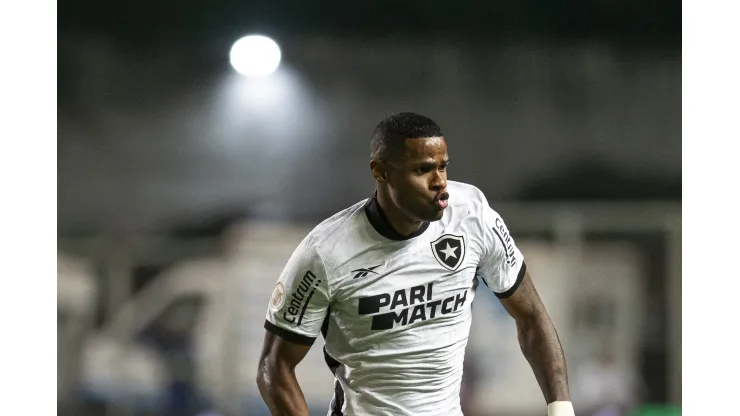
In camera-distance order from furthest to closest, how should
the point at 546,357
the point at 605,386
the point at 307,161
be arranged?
the point at 307,161 < the point at 605,386 < the point at 546,357

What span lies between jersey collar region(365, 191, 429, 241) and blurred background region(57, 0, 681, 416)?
3.59 metres

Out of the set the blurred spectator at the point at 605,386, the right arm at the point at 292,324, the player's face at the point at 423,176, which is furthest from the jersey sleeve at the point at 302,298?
the blurred spectator at the point at 605,386

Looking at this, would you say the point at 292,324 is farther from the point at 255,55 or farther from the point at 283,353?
the point at 255,55

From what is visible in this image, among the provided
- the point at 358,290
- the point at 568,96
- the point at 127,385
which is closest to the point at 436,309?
the point at 358,290

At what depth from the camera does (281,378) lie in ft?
7.08

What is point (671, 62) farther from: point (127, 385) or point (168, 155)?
point (127, 385)

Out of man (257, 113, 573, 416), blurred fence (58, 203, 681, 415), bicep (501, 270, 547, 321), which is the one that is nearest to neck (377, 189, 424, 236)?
man (257, 113, 573, 416)

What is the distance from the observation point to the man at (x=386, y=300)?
84.6 inches

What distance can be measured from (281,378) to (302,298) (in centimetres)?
19

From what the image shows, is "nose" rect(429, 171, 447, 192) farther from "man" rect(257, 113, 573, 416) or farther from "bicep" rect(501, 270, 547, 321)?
"bicep" rect(501, 270, 547, 321)

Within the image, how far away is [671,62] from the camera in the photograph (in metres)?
6.39

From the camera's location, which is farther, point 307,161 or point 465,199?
point 307,161

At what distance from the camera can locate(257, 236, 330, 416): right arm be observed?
2145 millimetres

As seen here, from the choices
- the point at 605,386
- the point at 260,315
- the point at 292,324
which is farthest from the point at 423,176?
the point at 260,315
